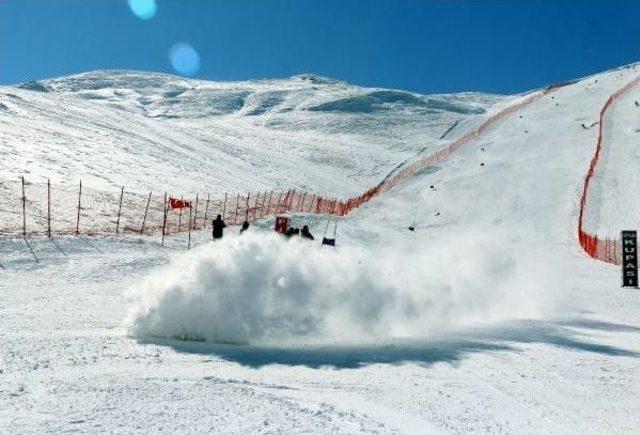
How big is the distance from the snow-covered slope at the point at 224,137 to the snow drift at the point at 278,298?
29.7 metres

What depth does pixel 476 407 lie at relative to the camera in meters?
7.76

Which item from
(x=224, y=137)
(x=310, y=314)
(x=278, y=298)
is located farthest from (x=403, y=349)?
(x=224, y=137)

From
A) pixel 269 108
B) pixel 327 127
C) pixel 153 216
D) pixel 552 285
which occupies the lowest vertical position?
pixel 552 285

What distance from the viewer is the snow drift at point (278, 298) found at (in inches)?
427

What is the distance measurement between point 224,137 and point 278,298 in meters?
72.2

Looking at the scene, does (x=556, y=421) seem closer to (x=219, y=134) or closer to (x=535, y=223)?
(x=535, y=223)

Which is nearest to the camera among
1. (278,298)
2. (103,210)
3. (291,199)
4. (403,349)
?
(403,349)

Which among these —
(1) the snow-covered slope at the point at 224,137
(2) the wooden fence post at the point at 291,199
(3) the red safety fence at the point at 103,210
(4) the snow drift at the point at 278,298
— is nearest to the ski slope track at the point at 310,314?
(4) the snow drift at the point at 278,298

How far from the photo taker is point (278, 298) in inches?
440

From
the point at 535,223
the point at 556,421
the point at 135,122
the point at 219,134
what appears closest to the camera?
the point at 556,421

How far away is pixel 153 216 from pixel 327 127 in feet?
246

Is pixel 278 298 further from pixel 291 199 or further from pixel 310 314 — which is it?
pixel 291 199

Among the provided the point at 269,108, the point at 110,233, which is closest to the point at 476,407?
the point at 110,233

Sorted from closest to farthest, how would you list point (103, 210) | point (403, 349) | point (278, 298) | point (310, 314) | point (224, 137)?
point (403, 349), point (278, 298), point (310, 314), point (103, 210), point (224, 137)
